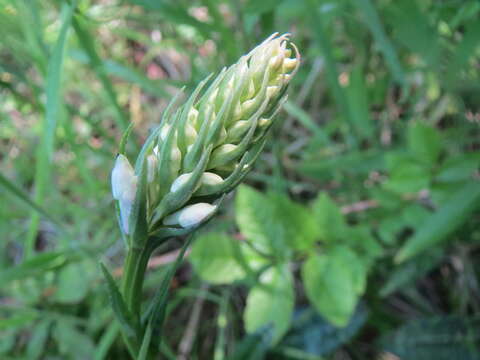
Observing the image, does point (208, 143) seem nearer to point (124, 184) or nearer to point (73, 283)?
point (124, 184)

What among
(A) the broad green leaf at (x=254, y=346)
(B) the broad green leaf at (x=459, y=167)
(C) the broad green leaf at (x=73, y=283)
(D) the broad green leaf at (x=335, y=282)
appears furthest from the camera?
(C) the broad green leaf at (x=73, y=283)

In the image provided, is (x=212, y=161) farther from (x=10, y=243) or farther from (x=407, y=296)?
(x=10, y=243)

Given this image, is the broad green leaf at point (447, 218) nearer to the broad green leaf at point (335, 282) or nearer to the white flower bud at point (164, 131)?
the broad green leaf at point (335, 282)

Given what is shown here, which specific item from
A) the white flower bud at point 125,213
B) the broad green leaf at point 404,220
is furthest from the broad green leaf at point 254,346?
the white flower bud at point 125,213

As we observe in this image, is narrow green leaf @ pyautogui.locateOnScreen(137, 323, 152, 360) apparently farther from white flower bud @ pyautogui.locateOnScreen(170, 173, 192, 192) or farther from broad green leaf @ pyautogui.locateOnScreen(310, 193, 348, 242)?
broad green leaf @ pyautogui.locateOnScreen(310, 193, 348, 242)

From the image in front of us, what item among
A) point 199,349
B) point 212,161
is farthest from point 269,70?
point 199,349

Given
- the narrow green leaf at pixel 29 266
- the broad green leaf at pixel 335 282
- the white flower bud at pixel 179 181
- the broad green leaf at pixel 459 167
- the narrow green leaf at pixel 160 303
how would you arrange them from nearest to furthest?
the white flower bud at pixel 179 181 < the narrow green leaf at pixel 160 303 < the narrow green leaf at pixel 29 266 < the broad green leaf at pixel 335 282 < the broad green leaf at pixel 459 167

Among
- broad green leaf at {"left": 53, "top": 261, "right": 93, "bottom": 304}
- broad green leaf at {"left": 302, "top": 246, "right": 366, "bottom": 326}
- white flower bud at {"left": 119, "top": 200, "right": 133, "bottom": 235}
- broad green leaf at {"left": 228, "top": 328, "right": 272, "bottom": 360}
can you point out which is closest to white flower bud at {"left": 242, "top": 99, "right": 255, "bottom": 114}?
white flower bud at {"left": 119, "top": 200, "right": 133, "bottom": 235}
